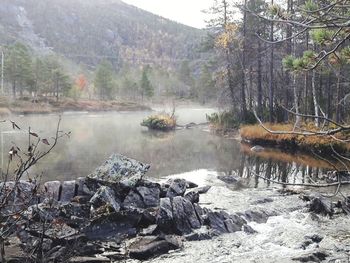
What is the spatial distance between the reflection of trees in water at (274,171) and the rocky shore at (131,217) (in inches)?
110

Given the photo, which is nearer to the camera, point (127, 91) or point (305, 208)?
point (305, 208)

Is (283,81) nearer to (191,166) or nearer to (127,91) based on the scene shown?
(191,166)

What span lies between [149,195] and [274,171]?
26.6 ft

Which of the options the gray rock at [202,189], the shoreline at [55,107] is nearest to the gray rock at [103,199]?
the gray rock at [202,189]

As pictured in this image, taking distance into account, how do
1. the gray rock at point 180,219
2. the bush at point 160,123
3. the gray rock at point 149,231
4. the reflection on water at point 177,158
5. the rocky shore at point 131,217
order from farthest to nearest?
the bush at point 160,123 < the reflection on water at point 177,158 < the gray rock at point 180,219 < the gray rock at point 149,231 < the rocky shore at point 131,217

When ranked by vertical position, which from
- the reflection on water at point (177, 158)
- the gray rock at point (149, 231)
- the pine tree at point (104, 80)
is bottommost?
the reflection on water at point (177, 158)

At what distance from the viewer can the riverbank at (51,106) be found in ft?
202

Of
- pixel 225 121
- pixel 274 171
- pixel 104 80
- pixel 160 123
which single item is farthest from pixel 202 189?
pixel 104 80

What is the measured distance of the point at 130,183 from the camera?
11734mm

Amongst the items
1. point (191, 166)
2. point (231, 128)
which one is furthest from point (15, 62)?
point (191, 166)

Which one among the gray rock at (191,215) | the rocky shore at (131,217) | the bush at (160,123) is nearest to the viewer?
the rocky shore at (131,217)

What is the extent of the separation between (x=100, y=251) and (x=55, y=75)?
233 ft

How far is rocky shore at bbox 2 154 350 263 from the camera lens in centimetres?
848

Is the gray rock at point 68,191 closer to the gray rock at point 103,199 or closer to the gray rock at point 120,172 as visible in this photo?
the gray rock at point 120,172
